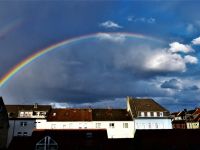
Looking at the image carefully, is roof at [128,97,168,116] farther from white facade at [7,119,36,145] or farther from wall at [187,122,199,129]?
wall at [187,122,199,129]

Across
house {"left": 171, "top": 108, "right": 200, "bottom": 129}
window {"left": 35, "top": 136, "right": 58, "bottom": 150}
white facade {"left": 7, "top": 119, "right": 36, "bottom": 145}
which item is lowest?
window {"left": 35, "top": 136, "right": 58, "bottom": 150}

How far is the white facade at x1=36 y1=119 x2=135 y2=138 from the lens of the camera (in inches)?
3066

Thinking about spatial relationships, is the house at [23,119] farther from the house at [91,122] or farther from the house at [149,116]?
the house at [149,116]

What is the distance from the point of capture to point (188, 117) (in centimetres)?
11894

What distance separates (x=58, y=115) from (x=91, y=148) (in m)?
29.8

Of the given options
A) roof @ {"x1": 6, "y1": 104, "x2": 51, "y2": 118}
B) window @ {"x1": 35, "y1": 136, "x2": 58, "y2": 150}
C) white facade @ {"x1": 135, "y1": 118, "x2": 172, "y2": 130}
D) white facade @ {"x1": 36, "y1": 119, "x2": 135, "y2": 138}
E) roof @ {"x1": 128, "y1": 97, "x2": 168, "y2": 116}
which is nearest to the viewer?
window @ {"x1": 35, "y1": 136, "x2": 58, "y2": 150}

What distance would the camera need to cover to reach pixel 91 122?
78.7 m

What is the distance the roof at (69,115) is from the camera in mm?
79000

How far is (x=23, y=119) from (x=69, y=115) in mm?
12969

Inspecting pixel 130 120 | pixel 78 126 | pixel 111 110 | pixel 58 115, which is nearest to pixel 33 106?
pixel 58 115

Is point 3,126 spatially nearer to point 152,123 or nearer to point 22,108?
point 22,108

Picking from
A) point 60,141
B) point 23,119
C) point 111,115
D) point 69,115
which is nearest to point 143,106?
point 111,115

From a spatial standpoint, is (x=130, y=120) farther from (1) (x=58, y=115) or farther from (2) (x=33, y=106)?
(2) (x=33, y=106)

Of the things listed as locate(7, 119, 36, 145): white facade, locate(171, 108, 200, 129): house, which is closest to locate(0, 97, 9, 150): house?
locate(7, 119, 36, 145): white facade
